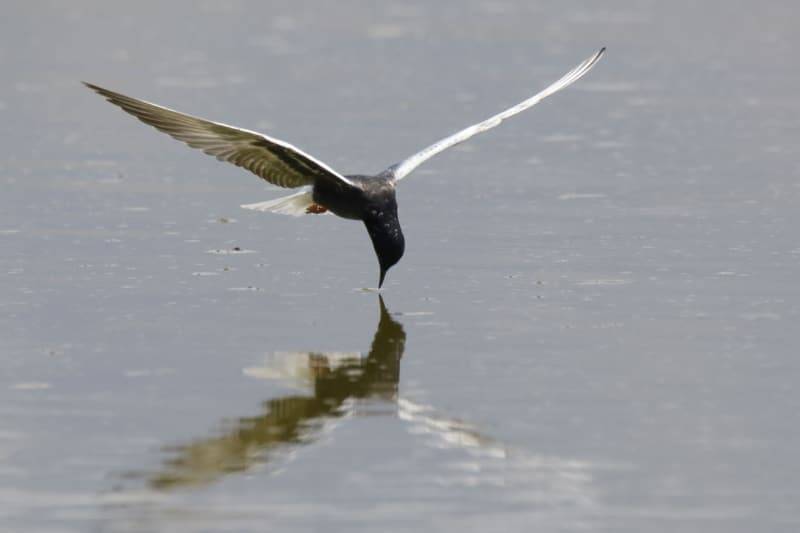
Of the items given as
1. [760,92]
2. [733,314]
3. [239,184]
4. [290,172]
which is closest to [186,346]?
[290,172]

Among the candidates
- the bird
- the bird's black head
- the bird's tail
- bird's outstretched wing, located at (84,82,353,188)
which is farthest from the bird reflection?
the bird's tail

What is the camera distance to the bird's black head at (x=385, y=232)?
8453 mm

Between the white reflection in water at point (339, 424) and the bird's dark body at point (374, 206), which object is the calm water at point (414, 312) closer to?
the white reflection in water at point (339, 424)

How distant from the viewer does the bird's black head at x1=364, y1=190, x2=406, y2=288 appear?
8453 mm

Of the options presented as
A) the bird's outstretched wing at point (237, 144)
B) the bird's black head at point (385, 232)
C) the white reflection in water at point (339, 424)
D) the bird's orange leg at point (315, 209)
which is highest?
the bird's outstretched wing at point (237, 144)

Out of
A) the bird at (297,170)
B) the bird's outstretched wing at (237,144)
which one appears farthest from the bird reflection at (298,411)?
the bird's outstretched wing at (237,144)

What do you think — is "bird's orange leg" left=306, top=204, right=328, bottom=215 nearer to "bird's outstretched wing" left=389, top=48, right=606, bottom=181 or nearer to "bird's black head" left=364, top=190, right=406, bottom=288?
"bird's outstretched wing" left=389, top=48, right=606, bottom=181

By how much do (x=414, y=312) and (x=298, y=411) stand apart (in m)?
1.65

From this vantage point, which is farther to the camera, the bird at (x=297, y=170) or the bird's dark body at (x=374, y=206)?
the bird's dark body at (x=374, y=206)

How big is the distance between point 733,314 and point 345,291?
2036mm

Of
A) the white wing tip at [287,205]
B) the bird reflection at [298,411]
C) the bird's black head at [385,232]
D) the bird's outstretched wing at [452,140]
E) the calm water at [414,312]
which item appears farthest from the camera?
the white wing tip at [287,205]

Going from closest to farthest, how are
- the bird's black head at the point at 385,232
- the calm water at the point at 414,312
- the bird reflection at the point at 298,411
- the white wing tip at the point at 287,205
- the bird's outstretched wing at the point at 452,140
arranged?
1. the calm water at the point at 414,312
2. the bird reflection at the point at 298,411
3. the bird's black head at the point at 385,232
4. the bird's outstretched wing at the point at 452,140
5. the white wing tip at the point at 287,205

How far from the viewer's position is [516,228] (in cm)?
1012

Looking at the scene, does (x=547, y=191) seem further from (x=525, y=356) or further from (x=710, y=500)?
(x=710, y=500)
